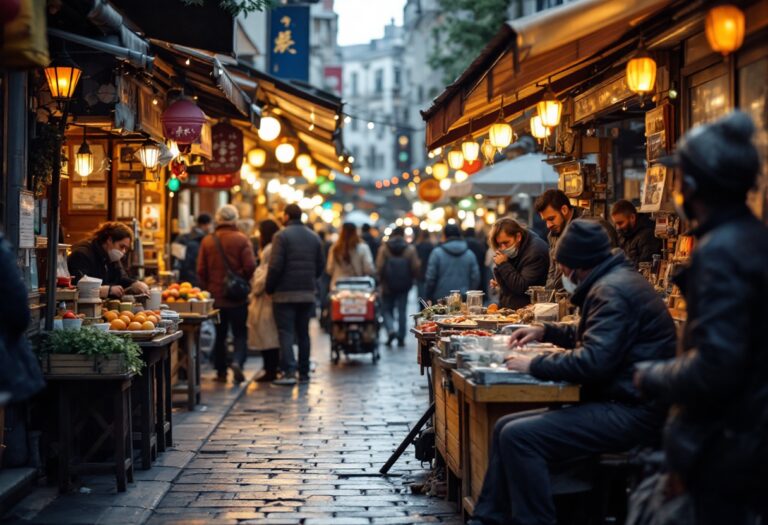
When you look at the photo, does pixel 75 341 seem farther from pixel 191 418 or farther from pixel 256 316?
pixel 256 316

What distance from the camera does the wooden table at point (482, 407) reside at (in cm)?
718

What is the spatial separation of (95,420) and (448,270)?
10.8m

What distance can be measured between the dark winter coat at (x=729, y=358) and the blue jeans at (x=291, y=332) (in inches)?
456

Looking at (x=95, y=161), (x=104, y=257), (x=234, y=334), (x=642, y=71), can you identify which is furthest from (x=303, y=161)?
(x=642, y=71)

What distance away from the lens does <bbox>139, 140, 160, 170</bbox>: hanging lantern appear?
14242 millimetres

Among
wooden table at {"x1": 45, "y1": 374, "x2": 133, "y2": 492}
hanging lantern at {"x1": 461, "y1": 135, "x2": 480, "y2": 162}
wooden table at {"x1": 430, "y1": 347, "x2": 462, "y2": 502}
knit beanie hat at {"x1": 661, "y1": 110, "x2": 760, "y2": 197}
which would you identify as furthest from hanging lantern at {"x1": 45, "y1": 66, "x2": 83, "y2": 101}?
knit beanie hat at {"x1": 661, "y1": 110, "x2": 760, "y2": 197}

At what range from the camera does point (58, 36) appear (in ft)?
31.1

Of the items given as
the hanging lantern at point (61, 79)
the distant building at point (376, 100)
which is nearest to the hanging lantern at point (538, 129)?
the hanging lantern at point (61, 79)

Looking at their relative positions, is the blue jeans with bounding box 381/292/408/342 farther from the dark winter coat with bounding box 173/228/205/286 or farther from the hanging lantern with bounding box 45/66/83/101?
the hanging lantern with bounding box 45/66/83/101

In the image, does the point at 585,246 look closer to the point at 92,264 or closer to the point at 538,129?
the point at 538,129

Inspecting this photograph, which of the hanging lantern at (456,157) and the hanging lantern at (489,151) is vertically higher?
the hanging lantern at (456,157)

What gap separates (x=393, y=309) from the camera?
912 inches

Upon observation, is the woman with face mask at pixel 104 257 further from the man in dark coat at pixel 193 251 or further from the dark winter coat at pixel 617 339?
the dark winter coat at pixel 617 339

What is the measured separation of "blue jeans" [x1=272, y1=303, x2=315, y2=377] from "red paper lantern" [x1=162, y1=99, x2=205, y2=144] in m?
3.83
